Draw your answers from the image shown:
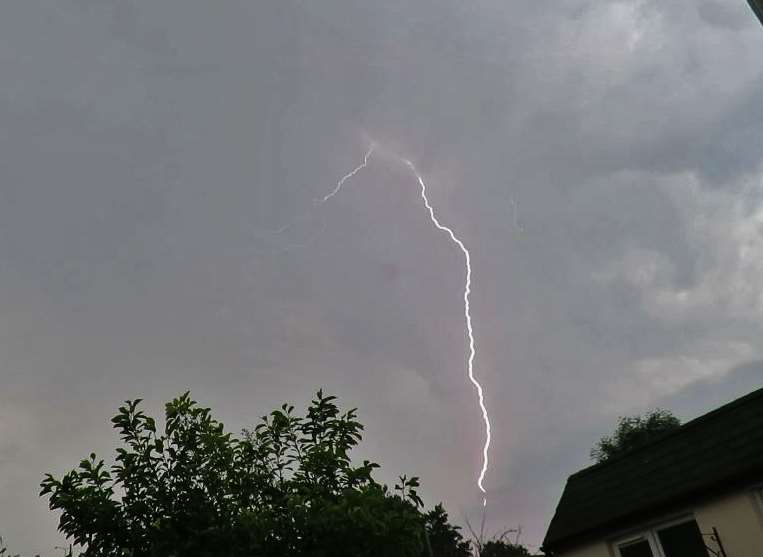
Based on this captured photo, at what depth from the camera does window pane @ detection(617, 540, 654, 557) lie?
930 centimetres

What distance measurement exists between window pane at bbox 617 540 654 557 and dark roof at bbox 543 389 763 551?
0.36 m

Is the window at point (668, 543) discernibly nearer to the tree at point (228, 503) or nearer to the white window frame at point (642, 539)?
the white window frame at point (642, 539)

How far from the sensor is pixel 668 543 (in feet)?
29.6

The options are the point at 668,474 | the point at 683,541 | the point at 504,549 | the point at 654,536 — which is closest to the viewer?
the point at 683,541

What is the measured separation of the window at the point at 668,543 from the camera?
8.63m

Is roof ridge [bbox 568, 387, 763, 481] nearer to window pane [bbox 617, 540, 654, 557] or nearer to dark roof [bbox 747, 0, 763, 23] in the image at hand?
window pane [bbox 617, 540, 654, 557]

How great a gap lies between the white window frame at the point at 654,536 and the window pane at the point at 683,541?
5 cm

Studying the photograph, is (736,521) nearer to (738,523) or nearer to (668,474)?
(738,523)

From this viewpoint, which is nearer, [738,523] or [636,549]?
[738,523]

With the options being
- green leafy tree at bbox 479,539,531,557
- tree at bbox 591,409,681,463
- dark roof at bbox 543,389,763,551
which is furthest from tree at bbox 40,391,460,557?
tree at bbox 591,409,681,463

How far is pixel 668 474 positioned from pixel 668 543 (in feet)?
3.60

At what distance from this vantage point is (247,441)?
735 cm

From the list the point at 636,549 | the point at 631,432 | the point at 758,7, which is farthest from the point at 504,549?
the point at 631,432

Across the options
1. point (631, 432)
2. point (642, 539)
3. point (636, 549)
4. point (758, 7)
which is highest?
point (631, 432)
